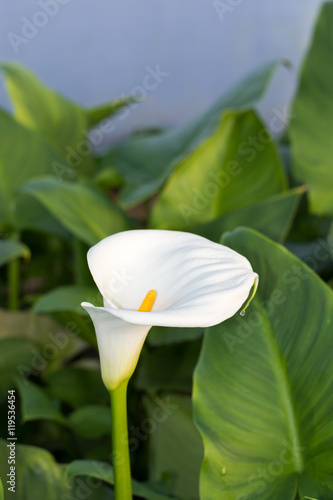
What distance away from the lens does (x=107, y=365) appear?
48 cm

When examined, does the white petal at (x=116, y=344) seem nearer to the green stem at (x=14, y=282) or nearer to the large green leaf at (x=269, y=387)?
the large green leaf at (x=269, y=387)

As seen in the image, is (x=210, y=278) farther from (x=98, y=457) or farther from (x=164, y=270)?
(x=98, y=457)

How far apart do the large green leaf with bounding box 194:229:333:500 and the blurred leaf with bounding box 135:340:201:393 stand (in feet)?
1.07

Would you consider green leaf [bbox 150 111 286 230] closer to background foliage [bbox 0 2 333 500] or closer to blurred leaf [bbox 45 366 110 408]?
background foliage [bbox 0 2 333 500]

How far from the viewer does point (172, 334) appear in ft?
2.61

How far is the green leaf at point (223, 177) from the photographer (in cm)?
89

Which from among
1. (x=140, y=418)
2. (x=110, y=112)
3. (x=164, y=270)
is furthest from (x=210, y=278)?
(x=110, y=112)

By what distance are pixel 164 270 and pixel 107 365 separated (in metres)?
0.09

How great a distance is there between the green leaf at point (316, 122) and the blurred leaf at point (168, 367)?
303 millimetres
